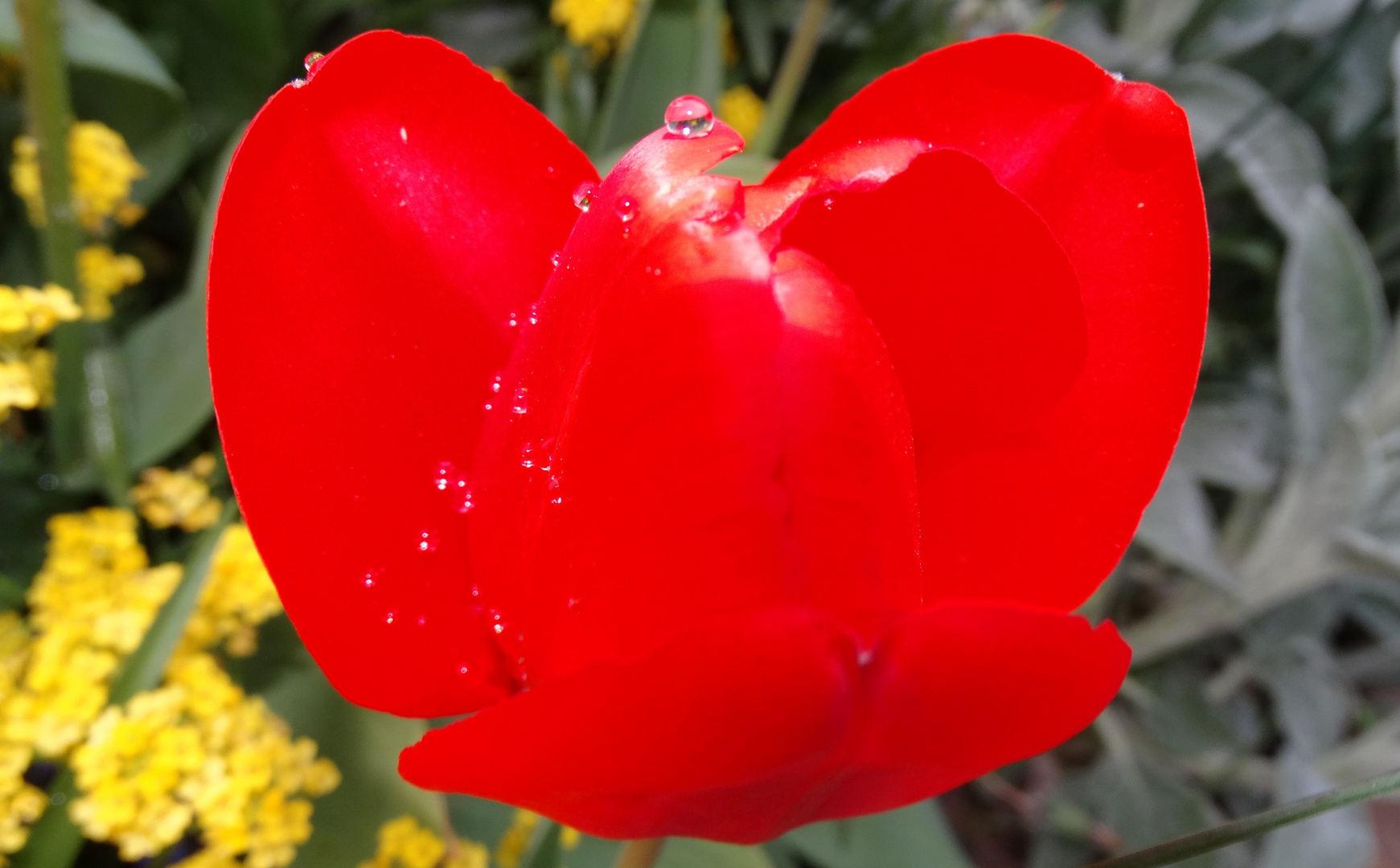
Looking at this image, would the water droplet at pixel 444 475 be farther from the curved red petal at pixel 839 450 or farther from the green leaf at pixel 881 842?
the green leaf at pixel 881 842

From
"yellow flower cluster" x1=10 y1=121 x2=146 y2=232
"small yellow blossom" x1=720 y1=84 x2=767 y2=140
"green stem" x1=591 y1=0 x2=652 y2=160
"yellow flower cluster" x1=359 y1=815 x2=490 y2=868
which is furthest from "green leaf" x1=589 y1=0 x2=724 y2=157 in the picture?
"yellow flower cluster" x1=359 y1=815 x2=490 y2=868

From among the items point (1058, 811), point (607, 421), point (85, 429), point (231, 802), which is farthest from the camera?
point (1058, 811)

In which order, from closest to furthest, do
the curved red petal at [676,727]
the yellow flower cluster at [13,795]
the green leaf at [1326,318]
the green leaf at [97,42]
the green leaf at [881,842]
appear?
the curved red petal at [676,727] → the yellow flower cluster at [13,795] → the green leaf at [97,42] → the green leaf at [881,842] → the green leaf at [1326,318]

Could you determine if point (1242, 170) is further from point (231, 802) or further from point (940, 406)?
point (231, 802)

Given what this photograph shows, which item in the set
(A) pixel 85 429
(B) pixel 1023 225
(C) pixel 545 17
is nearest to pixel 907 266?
(B) pixel 1023 225

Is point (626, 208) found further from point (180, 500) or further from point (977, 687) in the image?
point (180, 500)

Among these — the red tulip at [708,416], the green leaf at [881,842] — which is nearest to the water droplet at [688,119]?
the red tulip at [708,416]

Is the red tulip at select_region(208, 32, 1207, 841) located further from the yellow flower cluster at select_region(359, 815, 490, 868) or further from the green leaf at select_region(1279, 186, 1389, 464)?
the green leaf at select_region(1279, 186, 1389, 464)
